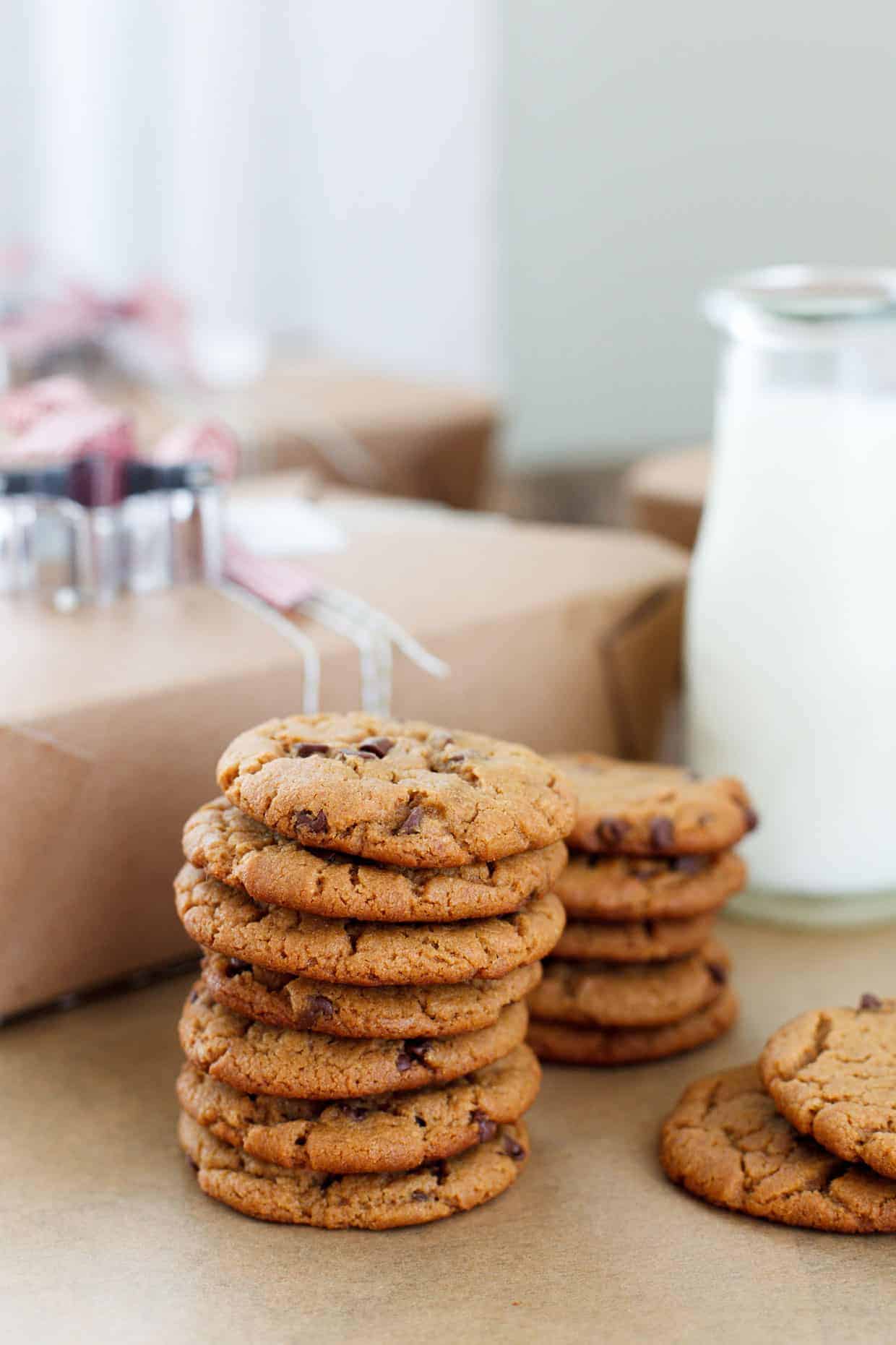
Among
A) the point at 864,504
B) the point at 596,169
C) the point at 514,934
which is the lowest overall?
the point at 514,934

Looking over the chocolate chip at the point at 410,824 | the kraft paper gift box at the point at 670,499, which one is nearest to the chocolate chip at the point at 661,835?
the chocolate chip at the point at 410,824

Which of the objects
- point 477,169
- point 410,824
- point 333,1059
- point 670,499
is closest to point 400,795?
point 410,824

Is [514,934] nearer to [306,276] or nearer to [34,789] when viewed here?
[34,789]

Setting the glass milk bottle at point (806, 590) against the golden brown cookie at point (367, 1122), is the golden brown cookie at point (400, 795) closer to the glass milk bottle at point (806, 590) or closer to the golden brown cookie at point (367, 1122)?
the golden brown cookie at point (367, 1122)

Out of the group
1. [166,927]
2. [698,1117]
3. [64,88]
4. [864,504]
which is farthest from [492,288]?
[698,1117]

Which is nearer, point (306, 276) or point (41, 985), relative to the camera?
point (41, 985)

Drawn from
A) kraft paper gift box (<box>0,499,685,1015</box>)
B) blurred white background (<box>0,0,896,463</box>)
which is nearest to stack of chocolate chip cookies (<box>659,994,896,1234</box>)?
kraft paper gift box (<box>0,499,685,1015</box>)
